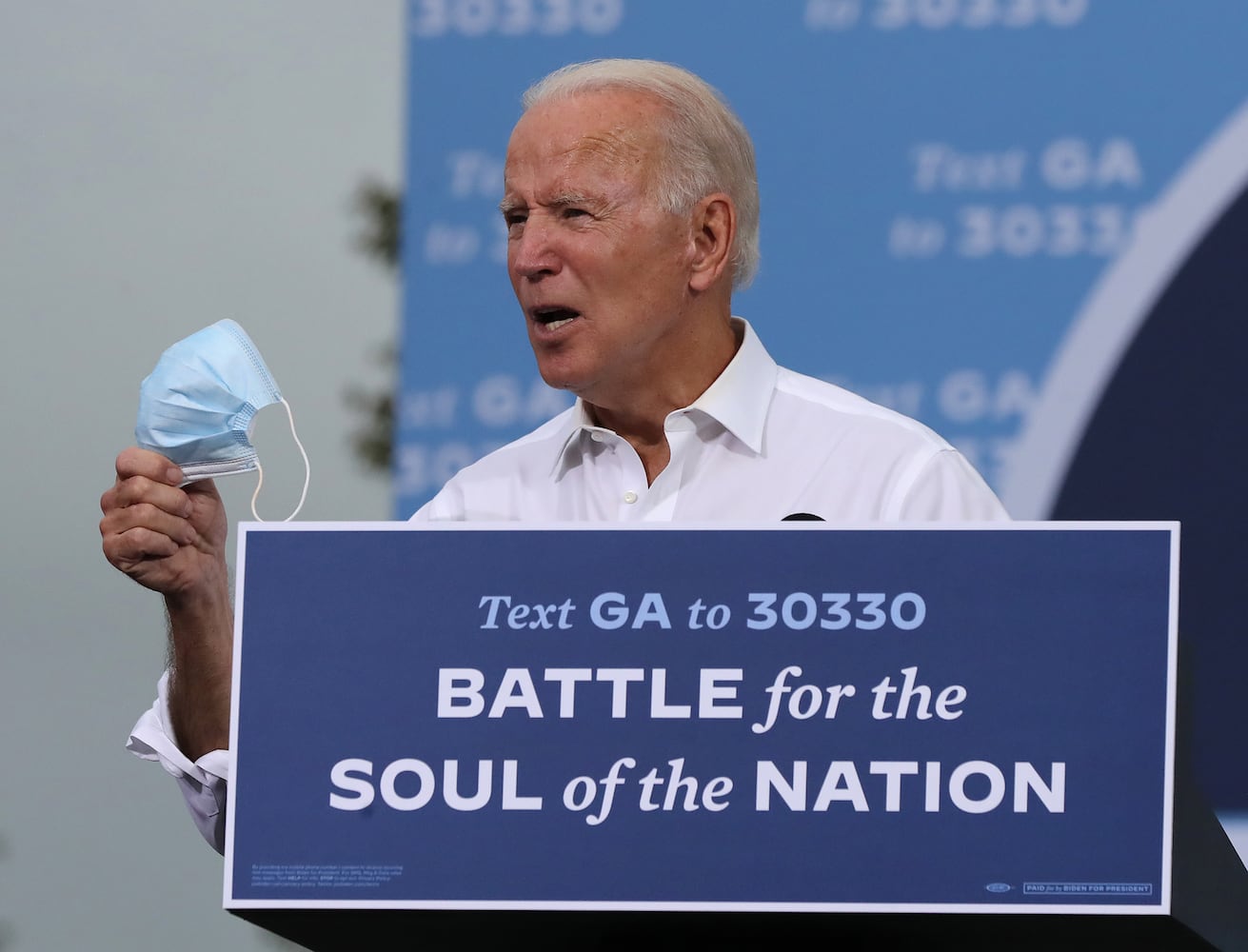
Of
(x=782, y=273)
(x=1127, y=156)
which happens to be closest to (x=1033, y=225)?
(x=1127, y=156)

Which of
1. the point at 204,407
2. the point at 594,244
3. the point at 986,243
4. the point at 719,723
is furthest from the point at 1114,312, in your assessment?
the point at 719,723

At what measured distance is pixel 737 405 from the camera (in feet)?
6.83

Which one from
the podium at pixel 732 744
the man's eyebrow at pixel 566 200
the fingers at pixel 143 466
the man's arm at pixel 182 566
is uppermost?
the man's eyebrow at pixel 566 200

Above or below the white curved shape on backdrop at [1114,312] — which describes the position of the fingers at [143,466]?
below

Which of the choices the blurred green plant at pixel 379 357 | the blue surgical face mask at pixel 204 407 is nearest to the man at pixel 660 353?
the blue surgical face mask at pixel 204 407

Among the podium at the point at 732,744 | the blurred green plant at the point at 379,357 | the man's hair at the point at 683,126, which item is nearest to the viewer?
the podium at the point at 732,744

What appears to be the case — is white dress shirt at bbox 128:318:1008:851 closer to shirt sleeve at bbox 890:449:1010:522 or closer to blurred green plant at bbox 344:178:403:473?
shirt sleeve at bbox 890:449:1010:522

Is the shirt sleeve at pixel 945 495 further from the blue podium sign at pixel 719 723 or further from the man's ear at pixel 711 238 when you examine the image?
the blue podium sign at pixel 719 723

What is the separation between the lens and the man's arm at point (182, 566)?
5.56ft

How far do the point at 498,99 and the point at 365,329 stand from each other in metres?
0.46

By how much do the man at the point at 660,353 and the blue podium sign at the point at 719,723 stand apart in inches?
23.2

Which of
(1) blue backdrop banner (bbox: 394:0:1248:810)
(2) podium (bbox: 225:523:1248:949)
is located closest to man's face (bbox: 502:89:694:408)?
(2) podium (bbox: 225:523:1248:949)

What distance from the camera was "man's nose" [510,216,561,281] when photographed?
1.96 meters

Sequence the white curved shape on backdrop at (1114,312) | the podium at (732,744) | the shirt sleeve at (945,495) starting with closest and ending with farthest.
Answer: the podium at (732,744)
the shirt sleeve at (945,495)
the white curved shape on backdrop at (1114,312)
